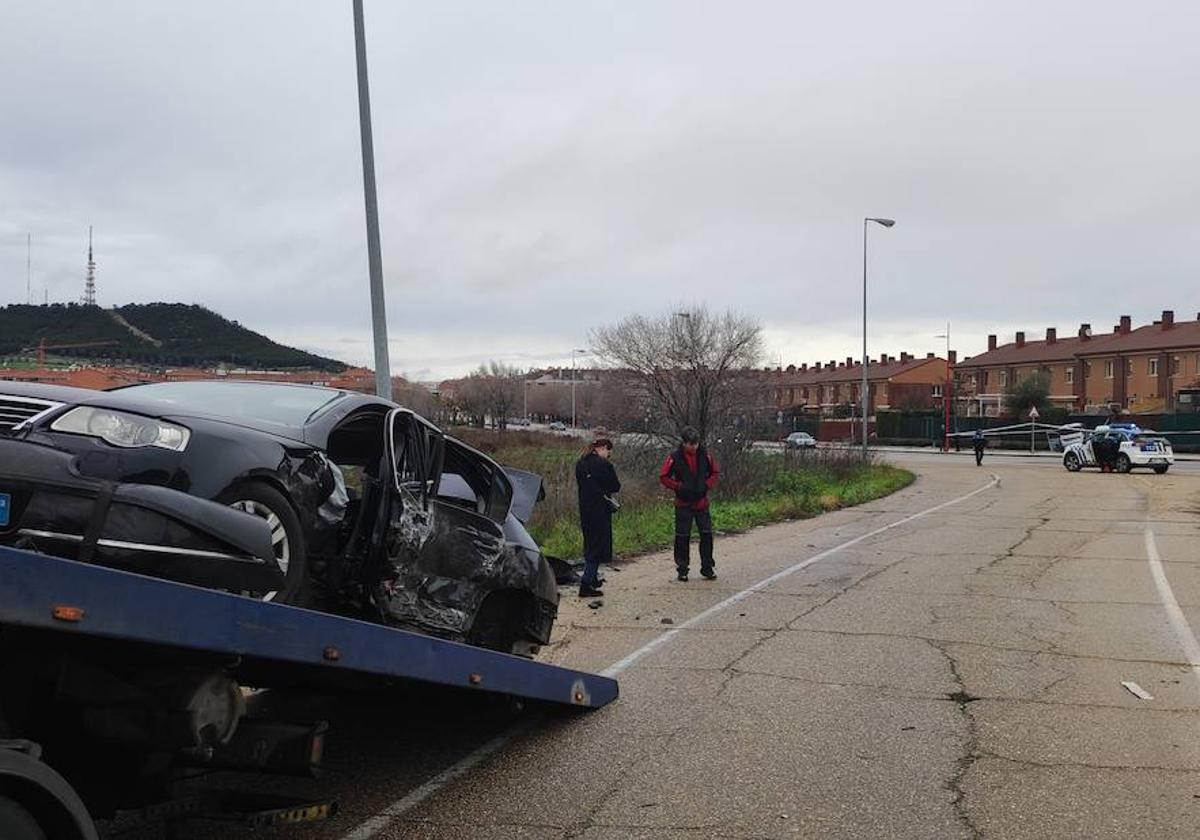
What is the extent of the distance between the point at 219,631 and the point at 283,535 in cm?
143

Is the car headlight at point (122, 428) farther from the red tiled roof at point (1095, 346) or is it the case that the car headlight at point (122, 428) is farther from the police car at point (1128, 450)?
the red tiled roof at point (1095, 346)

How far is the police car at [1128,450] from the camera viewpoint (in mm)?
35875

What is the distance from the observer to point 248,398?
17.9ft

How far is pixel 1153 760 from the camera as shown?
543cm

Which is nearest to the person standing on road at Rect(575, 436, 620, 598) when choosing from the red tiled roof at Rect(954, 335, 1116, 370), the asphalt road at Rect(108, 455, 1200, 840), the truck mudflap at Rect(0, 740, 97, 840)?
the asphalt road at Rect(108, 455, 1200, 840)

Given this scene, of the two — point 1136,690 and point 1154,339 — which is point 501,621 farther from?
point 1154,339

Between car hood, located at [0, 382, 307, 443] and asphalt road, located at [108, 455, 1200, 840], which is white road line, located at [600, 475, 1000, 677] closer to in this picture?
asphalt road, located at [108, 455, 1200, 840]

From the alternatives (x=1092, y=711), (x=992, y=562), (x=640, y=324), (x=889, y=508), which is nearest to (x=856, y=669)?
(x=1092, y=711)

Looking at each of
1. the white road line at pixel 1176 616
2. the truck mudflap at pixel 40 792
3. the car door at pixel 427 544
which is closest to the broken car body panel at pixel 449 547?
the car door at pixel 427 544

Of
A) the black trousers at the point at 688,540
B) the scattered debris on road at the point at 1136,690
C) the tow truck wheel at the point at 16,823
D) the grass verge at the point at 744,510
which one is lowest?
the grass verge at the point at 744,510

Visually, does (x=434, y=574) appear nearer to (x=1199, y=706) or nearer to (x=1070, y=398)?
(x=1199, y=706)

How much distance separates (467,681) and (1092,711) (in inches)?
158

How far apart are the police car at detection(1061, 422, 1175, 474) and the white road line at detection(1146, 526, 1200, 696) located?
23.9m

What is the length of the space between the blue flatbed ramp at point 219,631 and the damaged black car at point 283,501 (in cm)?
31
